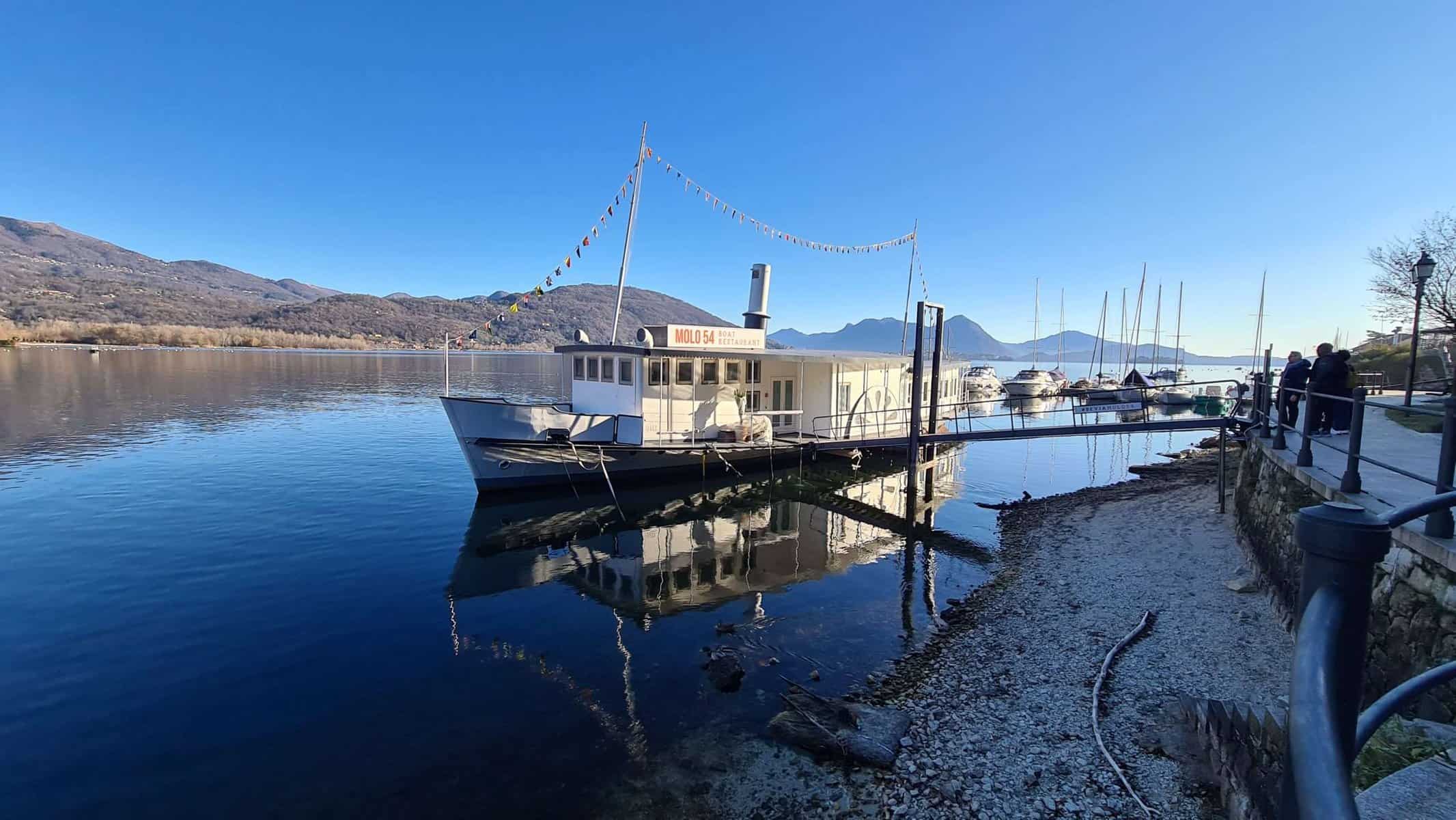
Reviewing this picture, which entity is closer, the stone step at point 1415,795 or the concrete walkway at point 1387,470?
the stone step at point 1415,795

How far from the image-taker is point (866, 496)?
70.2ft

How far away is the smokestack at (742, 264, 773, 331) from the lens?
2420 cm

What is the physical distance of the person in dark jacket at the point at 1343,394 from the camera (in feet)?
38.0

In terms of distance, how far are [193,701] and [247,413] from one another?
36821 mm

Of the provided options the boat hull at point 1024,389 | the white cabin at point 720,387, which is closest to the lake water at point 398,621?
the white cabin at point 720,387

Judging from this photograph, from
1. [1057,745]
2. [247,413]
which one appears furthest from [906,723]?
[247,413]

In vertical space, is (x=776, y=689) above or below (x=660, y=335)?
below

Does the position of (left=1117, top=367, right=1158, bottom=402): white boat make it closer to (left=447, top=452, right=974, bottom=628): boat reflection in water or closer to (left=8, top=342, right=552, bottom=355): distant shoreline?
(left=447, top=452, right=974, bottom=628): boat reflection in water

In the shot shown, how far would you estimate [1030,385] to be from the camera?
Answer: 179 ft

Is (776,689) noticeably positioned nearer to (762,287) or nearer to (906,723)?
(906,723)

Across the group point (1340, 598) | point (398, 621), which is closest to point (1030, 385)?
point (398, 621)

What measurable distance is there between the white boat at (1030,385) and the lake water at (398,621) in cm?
3160

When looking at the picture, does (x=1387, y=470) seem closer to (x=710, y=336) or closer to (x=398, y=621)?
(x=398, y=621)

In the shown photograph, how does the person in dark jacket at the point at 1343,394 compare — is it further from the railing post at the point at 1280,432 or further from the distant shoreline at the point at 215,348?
the distant shoreline at the point at 215,348
